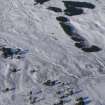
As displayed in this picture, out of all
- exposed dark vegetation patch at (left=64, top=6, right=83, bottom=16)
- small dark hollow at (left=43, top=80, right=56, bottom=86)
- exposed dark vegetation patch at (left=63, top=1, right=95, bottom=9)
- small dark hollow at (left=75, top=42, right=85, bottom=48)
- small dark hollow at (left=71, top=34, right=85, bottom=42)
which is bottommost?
small dark hollow at (left=43, top=80, right=56, bottom=86)

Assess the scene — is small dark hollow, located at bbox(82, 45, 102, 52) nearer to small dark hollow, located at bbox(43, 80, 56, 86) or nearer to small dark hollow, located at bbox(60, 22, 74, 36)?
small dark hollow, located at bbox(60, 22, 74, 36)

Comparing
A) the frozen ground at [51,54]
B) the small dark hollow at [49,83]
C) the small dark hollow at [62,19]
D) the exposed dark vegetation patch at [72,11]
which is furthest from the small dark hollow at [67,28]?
the small dark hollow at [49,83]

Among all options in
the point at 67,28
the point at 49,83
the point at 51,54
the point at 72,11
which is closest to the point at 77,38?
the point at 67,28

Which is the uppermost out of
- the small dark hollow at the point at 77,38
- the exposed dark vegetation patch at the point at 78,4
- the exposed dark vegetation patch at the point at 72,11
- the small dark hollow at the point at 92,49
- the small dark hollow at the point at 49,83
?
the exposed dark vegetation patch at the point at 78,4

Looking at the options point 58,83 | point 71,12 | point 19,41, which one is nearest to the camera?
point 58,83

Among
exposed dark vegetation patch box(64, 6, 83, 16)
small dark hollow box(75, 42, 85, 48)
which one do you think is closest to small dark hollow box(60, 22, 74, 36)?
small dark hollow box(75, 42, 85, 48)

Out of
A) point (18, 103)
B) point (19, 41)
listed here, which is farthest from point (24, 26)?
point (18, 103)

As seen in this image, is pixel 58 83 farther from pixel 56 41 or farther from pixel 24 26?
pixel 24 26

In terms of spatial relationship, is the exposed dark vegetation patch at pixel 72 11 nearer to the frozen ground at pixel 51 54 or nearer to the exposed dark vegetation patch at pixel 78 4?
the frozen ground at pixel 51 54
